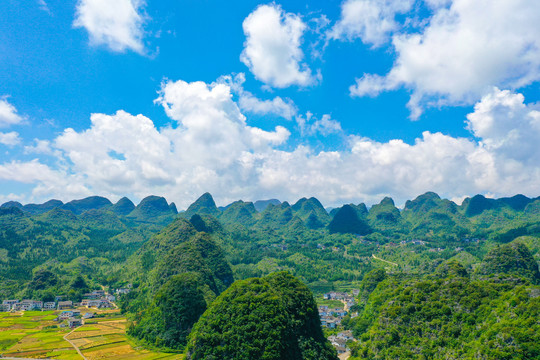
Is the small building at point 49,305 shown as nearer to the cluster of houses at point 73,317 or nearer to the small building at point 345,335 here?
the cluster of houses at point 73,317

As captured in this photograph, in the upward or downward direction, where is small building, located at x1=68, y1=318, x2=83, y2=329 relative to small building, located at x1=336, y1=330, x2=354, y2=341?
upward

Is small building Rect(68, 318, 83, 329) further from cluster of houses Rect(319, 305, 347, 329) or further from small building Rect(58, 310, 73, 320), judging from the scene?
cluster of houses Rect(319, 305, 347, 329)

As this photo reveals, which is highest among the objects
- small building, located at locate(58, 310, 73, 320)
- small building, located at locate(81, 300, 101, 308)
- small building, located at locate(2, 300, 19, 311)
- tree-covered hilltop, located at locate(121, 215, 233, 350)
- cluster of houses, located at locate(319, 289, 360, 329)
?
tree-covered hilltop, located at locate(121, 215, 233, 350)

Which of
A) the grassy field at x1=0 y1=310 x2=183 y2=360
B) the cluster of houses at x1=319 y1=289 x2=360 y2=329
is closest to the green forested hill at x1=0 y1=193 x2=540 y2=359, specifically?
the grassy field at x1=0 y1=310 x2=183 y2=360

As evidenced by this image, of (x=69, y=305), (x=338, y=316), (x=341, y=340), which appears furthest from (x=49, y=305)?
(x=341, y=340)

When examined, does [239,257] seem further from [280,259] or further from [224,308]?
[224,308]

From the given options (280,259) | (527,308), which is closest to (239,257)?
(280,259)
